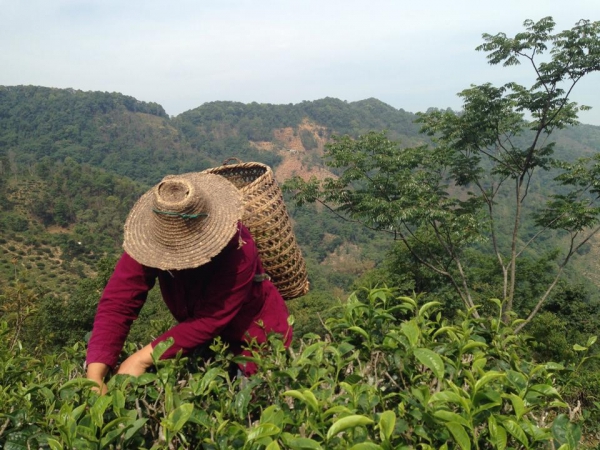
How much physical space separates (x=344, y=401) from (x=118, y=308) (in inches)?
38.7

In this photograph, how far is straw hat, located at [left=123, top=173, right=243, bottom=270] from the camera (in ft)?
5.01

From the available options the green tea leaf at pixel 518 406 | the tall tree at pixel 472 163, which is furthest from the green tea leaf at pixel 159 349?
the tall tree at pixel 472 163

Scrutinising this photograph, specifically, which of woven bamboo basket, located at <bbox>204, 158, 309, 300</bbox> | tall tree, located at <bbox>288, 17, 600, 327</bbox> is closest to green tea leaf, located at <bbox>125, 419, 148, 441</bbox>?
woven bamboo basket, located at <bbox>204, 158, 309, 300</bbox>

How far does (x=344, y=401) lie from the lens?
101cm

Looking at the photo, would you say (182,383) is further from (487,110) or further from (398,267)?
(398,267)

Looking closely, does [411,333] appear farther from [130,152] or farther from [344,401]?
[130,152]

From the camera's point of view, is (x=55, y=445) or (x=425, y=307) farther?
(x=425, y=307)

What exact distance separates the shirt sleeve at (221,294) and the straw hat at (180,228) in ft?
0.33

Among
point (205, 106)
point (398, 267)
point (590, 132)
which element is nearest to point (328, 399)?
point (398, 267)

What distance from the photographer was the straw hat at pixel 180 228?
1.53m

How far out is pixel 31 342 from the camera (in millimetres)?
17188

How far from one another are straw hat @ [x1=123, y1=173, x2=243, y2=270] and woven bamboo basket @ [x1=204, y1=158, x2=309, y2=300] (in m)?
0.47

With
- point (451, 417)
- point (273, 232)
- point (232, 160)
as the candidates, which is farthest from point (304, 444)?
point (232, 160)

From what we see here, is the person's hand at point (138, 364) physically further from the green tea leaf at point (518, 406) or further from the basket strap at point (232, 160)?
the basket strap at point (232, 160)
